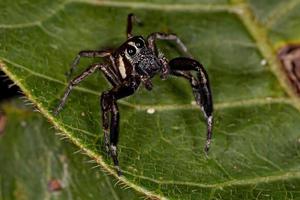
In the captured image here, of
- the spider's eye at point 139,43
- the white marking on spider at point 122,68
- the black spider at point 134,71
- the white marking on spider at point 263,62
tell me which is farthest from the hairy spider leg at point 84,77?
the white marking on spider at point 263,62

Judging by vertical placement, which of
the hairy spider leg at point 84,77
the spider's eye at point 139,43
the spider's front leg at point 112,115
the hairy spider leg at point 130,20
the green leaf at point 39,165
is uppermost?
the hairy spider leg at point 130,20

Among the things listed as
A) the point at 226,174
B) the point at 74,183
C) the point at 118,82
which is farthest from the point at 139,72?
the point at 226,174

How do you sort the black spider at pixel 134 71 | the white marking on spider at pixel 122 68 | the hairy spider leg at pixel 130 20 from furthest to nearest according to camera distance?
the white marking on spider at pixel 122 68 → the hairy spider leg at pixel 130 20 → the black spider at pixel 134 71

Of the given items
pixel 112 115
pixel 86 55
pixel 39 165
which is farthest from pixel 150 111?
pixel 39 165

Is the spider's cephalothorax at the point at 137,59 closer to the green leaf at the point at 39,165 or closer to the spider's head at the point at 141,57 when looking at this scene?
the spider's head at the point at 141,57

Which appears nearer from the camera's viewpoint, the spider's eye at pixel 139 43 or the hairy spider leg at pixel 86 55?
the hairy spider leg at pixel 86 55

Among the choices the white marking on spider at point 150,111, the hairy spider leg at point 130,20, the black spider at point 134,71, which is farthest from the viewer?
the hairy spider leg at point 130,20

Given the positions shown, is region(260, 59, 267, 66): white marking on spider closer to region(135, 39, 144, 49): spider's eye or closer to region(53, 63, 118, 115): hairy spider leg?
region(135, 39, 144, 49): spider's eye

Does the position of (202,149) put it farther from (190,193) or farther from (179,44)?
(179,44)

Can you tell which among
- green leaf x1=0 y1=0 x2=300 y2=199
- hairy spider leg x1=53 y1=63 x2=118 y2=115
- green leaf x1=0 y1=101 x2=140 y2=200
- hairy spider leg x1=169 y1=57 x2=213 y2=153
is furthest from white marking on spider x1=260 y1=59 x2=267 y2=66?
green leaf x1=0 y1=101 x2=140 y2=200
